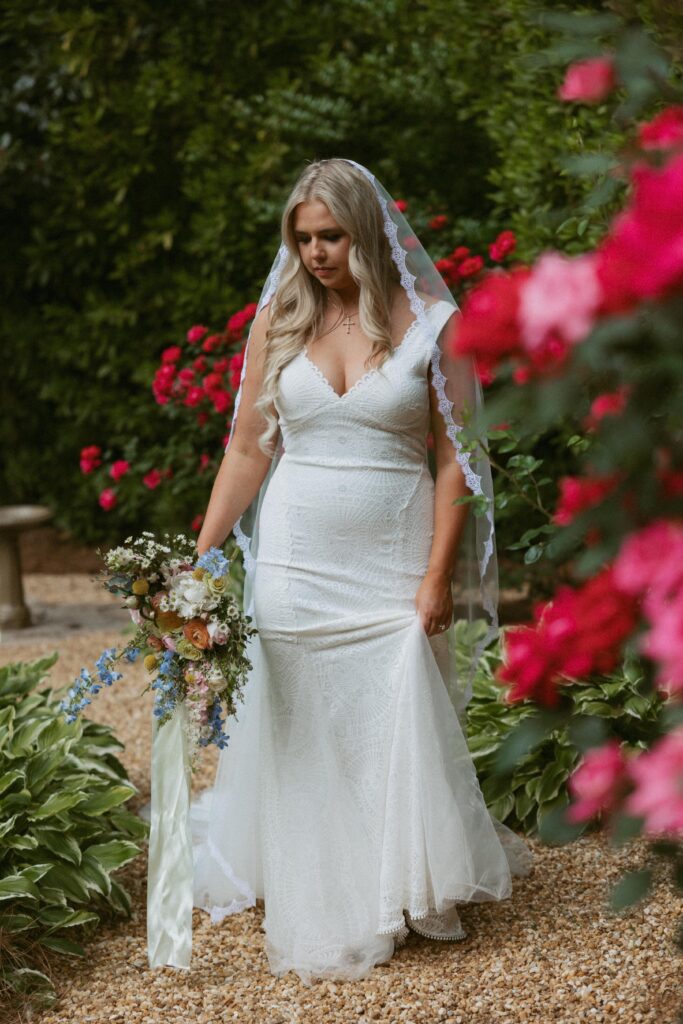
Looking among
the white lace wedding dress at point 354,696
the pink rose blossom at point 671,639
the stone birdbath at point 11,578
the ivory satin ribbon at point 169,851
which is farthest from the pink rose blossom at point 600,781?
the stone birdbath at point 11,578

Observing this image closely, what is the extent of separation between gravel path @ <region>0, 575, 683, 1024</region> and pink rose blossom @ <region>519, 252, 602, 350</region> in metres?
2.10

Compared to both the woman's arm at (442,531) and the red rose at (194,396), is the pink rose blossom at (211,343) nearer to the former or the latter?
the red rose at (194,396)

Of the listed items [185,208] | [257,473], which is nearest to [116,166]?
[185,208]

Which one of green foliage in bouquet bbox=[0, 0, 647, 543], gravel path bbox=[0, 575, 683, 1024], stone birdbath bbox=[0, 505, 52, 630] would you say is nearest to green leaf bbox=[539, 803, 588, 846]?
gravel path bbox=[0, 575, 683, 1024]

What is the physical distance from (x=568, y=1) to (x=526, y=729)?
3708 mm

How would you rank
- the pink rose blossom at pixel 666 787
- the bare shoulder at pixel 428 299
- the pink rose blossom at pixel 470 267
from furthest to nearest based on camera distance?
the pink rose blossom at pixel 470 267 < the bare shoulder at pixel 428 299 < the pink rose blossom at pixel 666 787

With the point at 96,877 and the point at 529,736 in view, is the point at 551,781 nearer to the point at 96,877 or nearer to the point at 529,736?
the point at 96,877

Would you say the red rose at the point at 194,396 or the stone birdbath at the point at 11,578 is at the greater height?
the red rose at the point at 194,396

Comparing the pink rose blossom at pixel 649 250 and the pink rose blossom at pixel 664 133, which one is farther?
the pink rose blossom at pixel 664 133

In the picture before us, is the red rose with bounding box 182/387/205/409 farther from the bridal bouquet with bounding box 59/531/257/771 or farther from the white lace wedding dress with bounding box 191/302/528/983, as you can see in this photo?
the bridal bouquet with bounding box 59/531/257/771

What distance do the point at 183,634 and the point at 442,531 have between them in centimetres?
74

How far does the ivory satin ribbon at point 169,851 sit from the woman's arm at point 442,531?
732 millimetres

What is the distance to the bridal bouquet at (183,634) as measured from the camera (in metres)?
2.92

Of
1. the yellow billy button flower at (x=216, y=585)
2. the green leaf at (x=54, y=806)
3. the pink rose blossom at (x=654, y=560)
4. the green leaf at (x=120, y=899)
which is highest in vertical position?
the pink rose blossom at (x=654, y=560)
